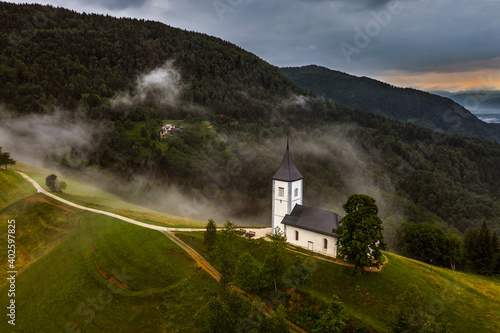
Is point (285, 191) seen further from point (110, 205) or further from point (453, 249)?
point (110, 205)

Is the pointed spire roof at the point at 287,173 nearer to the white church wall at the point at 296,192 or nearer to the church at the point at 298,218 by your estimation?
the church at the point at 298,218

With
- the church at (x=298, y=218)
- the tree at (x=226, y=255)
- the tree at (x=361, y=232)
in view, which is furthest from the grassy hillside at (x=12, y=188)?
the tree at (x=361, y=232)

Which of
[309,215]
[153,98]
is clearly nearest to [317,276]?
[309,215]

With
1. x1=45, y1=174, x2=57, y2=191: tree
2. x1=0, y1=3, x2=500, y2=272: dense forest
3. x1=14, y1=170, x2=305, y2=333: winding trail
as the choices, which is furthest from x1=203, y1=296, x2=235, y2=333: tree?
x1=0, y1=3, x2=500, y2=272: dense forest

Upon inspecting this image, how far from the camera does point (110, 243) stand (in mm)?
44781

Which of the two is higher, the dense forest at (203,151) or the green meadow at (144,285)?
the dense forest at (203,151)

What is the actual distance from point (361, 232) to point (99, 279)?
36475 mm

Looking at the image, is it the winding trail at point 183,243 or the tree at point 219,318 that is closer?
the tree at point 219,318

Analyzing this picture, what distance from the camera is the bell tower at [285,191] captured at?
161 ft

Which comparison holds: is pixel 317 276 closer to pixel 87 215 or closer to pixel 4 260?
pixel 87 215

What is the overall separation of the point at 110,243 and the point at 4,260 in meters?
16.1

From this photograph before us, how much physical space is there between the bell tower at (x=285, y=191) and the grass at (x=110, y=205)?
65.1 feet

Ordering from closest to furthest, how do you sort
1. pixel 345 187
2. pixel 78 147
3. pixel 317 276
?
pixel 317 276 < pixel 78 147 < pixel 345 187

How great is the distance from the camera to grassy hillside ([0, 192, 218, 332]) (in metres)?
32.8
